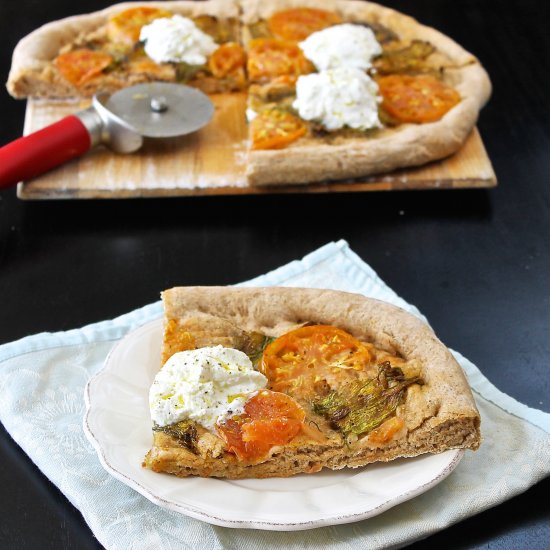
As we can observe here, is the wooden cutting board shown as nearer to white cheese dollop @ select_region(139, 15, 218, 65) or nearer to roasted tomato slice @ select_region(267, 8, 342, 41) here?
white cheese dollop @ select_region(139, 15, 218, 65)

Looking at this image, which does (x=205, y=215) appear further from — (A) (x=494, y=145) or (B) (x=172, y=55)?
(A) (x=494, y=145)

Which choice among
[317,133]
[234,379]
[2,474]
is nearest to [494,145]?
[317,133]

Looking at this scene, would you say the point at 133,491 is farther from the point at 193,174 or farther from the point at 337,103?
the point at 337,103

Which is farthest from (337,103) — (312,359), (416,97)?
(312,359)

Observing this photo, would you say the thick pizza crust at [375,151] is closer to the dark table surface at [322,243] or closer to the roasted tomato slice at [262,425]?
the dark table surface at [322,243]

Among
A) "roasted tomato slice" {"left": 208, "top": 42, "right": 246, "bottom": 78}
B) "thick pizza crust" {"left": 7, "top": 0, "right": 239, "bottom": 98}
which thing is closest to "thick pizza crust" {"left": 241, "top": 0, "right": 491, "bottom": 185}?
"roasted tomato slice" {"left": 208, "top": 42, "right": 246, "bottom": 78}

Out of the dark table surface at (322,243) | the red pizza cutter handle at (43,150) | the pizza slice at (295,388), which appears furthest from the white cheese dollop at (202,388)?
the red pizza cutter handle at (43,150)

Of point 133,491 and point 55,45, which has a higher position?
point 133,491
